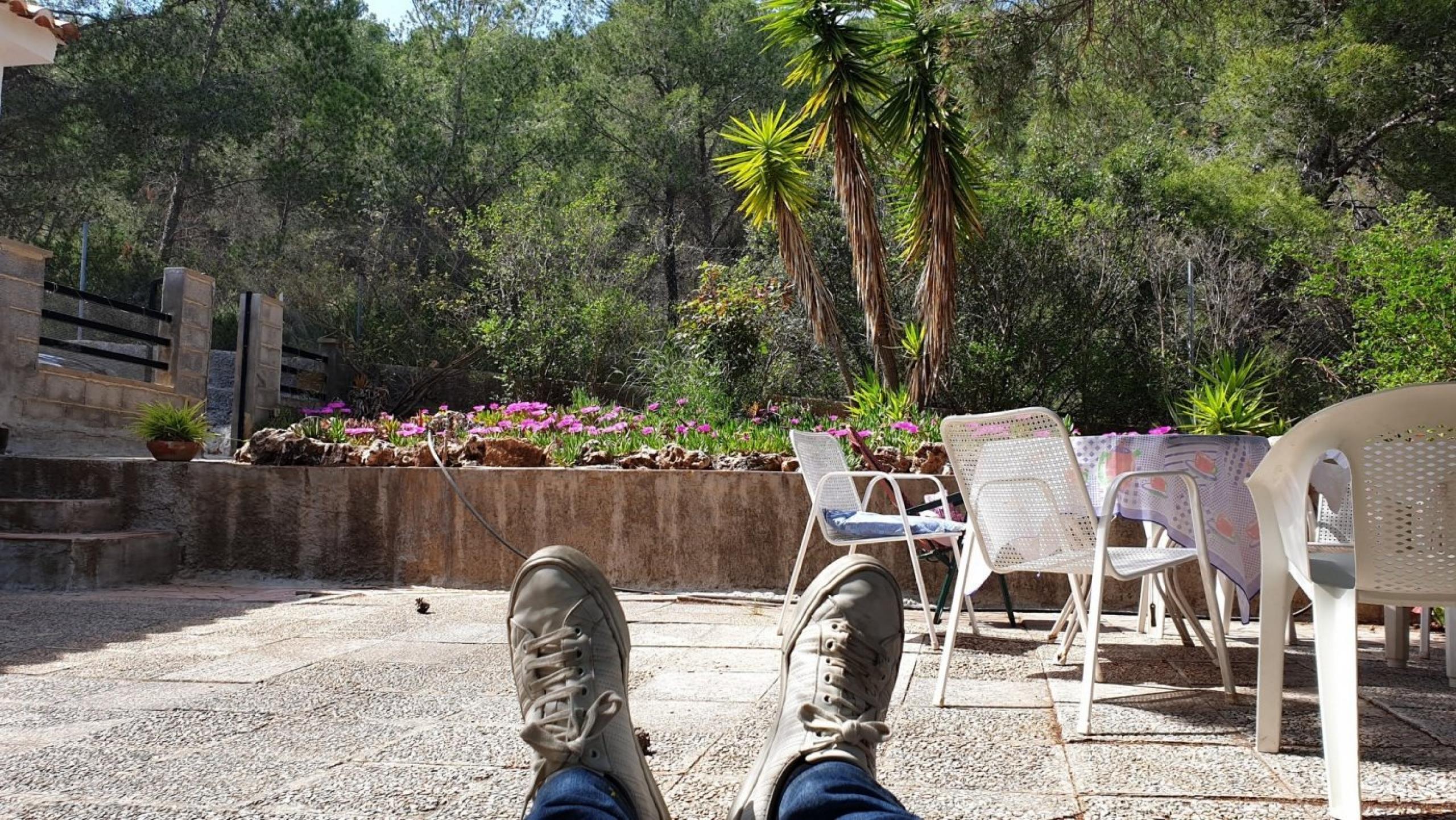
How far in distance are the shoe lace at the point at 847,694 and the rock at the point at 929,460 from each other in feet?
12.9

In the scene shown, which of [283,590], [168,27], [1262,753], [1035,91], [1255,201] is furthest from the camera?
[168,27]

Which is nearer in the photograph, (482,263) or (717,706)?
(717,706)

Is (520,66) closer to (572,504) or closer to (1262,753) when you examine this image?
(572,504)

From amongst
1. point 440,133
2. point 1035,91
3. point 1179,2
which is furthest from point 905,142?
point 440,133

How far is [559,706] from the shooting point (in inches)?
57.2

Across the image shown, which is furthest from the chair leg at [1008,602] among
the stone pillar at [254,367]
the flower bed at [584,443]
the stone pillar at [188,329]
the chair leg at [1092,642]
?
the stone pillar at [188,329]

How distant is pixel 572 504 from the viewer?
5.59m

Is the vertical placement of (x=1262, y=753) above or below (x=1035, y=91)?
below

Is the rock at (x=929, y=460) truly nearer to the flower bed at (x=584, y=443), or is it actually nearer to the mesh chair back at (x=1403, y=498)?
the flower bed at (x=584, y=443)

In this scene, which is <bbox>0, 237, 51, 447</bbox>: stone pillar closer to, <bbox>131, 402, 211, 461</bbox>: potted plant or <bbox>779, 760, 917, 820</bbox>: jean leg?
<bbox>131, 402, 211, 461</bbox>: potted plant

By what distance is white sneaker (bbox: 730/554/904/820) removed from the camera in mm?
1390

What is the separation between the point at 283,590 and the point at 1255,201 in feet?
34.5

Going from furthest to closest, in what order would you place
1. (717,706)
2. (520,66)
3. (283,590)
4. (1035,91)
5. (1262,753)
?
(520,66) → (1035,91) → (283,590) → (717,706) → (1262,753)

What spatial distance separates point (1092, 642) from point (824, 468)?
1.76m
